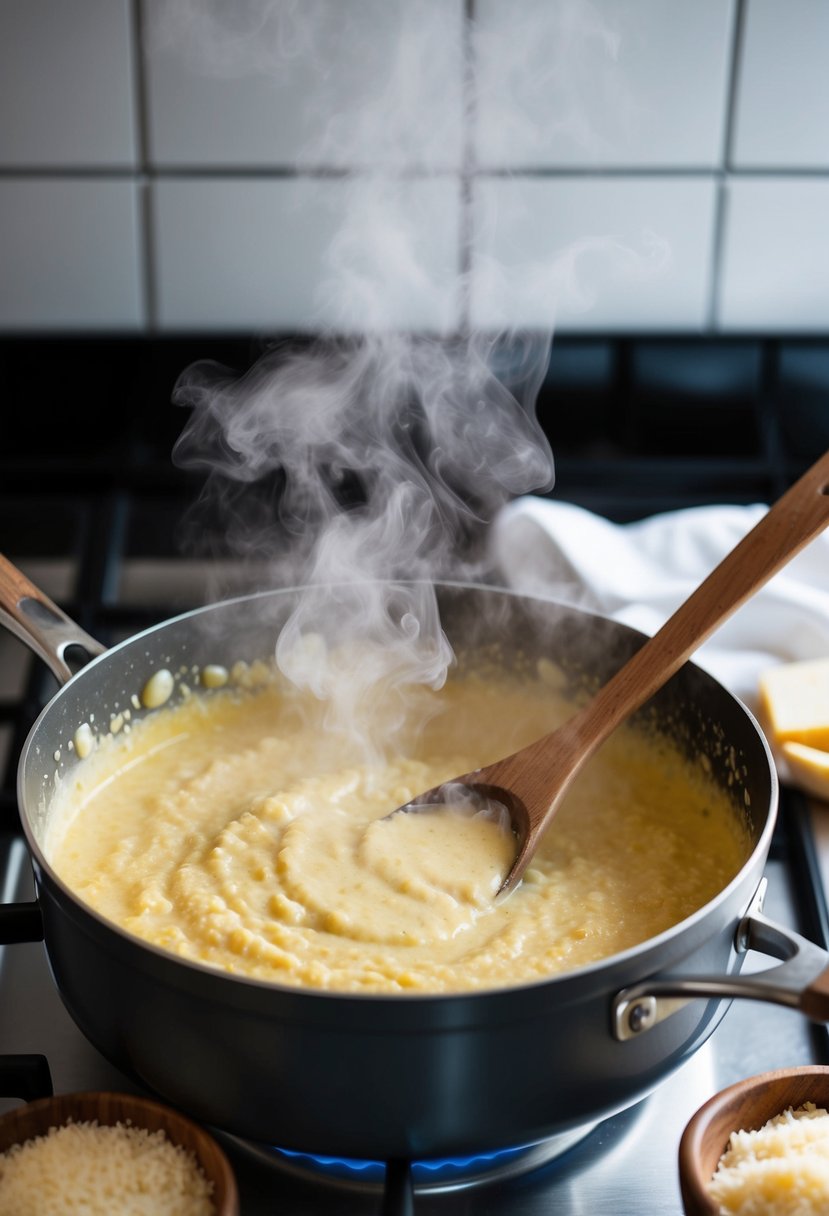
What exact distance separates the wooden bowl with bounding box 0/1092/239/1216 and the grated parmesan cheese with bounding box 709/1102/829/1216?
265 millimetres

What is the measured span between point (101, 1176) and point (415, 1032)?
191 mm

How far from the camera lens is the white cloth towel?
1232mm

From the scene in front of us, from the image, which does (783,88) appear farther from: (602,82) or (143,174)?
(143,174)

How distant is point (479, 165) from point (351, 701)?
0.64 metres

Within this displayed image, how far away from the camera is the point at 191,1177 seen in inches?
26.5

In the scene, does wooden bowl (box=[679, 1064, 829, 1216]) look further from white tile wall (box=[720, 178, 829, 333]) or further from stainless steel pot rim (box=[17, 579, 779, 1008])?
white tile wall (box=[720, 178, 829, 333])

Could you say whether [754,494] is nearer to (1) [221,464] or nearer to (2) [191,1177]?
(1) [221,464]

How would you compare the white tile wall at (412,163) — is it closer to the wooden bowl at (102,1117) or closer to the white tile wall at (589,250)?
the white tile wall at (589,250)

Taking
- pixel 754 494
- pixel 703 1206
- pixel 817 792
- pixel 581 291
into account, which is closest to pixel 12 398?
pixel 581 291

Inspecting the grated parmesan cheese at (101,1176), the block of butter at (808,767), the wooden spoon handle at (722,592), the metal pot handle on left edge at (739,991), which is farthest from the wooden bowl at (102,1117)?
the block of butter at (808,767)

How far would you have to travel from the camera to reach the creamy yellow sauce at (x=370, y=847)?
82 cm

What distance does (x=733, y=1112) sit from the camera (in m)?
0.70

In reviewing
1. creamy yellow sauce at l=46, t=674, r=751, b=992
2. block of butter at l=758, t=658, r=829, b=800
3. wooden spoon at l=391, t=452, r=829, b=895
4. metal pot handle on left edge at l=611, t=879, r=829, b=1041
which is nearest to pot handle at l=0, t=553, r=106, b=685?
creamy yellow sauce at l=46, t=674, r=751, b=992

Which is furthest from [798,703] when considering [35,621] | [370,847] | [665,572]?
[35,621]
